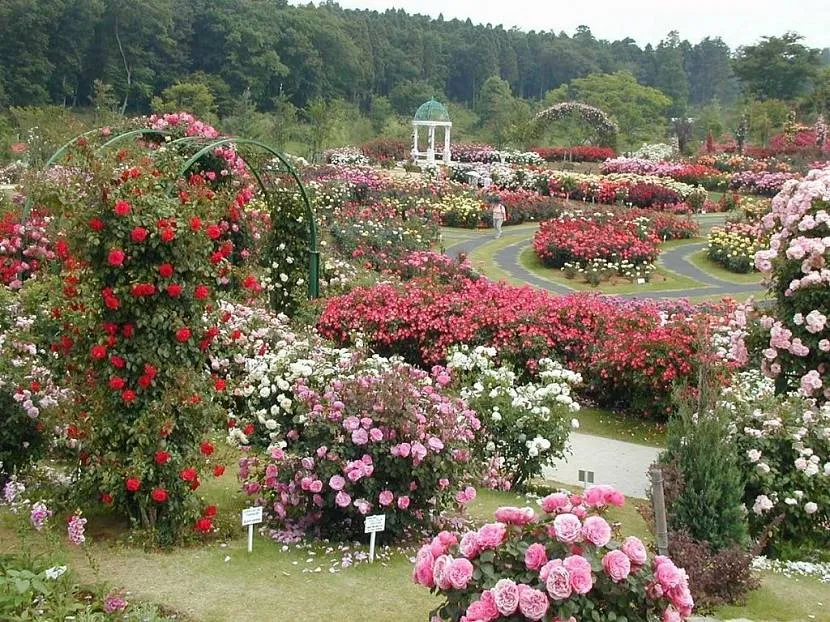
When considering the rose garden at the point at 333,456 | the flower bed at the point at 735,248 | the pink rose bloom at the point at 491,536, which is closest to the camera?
the pink rose bloom at the point at 491,536

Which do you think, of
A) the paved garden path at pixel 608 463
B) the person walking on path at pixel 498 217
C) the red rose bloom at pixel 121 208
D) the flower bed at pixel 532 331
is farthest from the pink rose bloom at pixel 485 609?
the person walking on path at pixel 498 217

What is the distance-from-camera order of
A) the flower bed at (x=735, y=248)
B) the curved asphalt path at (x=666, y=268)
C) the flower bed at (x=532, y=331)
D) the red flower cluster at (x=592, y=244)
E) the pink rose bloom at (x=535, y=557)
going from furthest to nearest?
the flower bed at (x=735, y=248) → the red flower cluster at (x=592, y=244) → the curved asphalt path at (x=666, y=268) → the flower bed at (x=532, y=331) → the pink rose bloom at (x=535, y=557)

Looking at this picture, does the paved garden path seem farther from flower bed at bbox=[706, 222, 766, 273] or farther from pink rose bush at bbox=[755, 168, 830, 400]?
flower bed at bbox=[706, 222, 766, 273]

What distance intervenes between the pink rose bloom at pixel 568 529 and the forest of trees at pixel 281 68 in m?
34.6

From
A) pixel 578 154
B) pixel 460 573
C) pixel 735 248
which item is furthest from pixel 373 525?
pixel 578 154

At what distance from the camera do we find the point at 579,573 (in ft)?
12.0

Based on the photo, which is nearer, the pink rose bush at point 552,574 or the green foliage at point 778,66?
the pink rose bush at point 552,574

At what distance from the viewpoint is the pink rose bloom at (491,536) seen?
390cm

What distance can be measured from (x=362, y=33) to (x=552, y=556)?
77296mm

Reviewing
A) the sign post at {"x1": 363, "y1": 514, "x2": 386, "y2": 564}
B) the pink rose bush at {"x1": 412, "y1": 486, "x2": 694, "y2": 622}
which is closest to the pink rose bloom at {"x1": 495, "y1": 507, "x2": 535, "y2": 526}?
the pink rose bush at {"x1": 412, "y1": 486, "x2": 694, "y2": 622}

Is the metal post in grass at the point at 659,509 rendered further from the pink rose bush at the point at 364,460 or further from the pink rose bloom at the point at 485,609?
the pink rose bloom at the point at 485,609

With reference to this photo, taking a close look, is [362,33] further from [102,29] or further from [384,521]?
[384,521]

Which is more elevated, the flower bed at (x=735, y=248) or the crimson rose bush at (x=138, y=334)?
the crimson rose bush at (x=138, y=334)

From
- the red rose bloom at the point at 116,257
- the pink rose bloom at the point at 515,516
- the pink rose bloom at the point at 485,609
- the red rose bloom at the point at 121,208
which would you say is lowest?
the pink rose bloom at the point at 485,609
